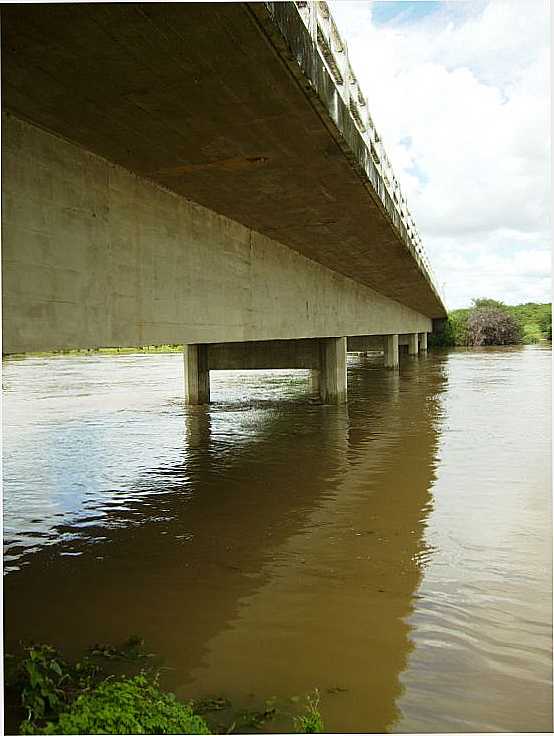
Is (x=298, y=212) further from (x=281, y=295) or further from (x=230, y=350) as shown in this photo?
(x=230, y=350)

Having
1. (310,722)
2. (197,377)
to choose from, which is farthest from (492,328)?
(310,722)

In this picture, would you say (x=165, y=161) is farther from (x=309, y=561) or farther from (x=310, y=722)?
(x=310, y=722)

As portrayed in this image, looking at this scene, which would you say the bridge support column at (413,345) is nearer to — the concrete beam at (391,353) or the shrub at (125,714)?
the concrete beam at (391,353)

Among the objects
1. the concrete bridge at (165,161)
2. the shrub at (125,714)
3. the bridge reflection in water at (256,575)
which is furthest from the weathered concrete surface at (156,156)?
the shrub at (125,714)

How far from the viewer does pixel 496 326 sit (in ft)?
219

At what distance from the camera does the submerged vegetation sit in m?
3.54

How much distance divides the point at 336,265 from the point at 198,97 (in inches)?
431

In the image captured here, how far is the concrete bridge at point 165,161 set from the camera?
455cm

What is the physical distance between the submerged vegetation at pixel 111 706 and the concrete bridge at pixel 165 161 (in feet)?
8.14

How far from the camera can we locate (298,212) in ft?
33.2

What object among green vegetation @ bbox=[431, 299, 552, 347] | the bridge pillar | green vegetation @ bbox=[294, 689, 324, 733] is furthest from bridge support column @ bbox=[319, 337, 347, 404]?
green vegetation @ bbox=[431, 299, 552, 347]

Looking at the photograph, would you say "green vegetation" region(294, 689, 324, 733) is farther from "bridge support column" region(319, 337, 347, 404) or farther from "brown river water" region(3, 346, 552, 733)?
"bridge support column" region(319, 337, 347, 404)

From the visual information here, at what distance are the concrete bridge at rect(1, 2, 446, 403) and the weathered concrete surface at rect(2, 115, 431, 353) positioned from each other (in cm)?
2

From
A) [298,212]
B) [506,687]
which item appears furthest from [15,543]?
[298,212]
